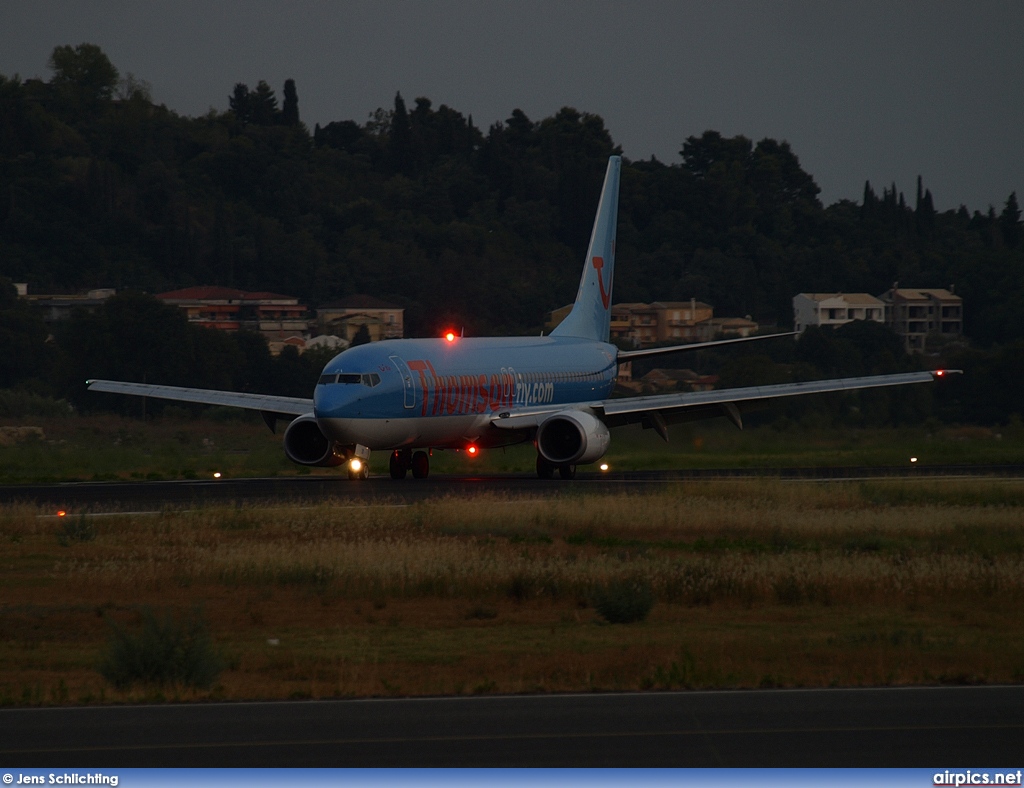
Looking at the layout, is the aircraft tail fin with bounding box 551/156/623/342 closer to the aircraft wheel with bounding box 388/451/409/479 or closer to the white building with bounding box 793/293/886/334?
the aircraft wheel with bounding box 388/451/409/479

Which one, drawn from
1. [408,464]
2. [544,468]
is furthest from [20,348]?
[544,468]

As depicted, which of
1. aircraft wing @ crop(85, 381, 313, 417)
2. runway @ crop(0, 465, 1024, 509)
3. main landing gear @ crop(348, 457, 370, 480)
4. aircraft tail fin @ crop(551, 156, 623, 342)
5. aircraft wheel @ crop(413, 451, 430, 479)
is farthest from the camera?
aircraft tail fin @ crop(551, 156, 623, 342)

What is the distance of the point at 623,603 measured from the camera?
21609 mm

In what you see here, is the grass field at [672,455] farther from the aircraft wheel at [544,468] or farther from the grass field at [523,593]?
the grass field at [523,593]

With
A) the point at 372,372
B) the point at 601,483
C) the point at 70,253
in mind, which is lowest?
the point at 601,483

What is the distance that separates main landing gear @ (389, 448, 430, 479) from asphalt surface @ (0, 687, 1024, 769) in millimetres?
31880

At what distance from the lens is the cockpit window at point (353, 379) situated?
43219mm

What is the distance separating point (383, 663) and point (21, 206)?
170305mm

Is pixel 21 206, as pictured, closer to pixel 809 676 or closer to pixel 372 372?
pixel 372 372

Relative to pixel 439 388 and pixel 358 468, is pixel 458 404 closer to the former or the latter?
pixel 439 388

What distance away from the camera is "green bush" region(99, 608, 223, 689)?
17.0m

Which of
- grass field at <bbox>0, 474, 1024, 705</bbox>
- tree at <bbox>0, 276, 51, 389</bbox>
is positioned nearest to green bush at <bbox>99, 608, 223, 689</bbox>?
grass field at <bbox>0, 474, 1024, 705</bbox>

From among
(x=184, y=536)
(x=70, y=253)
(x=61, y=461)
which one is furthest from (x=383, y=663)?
(x=70, y=253)

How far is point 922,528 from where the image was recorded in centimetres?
3138
